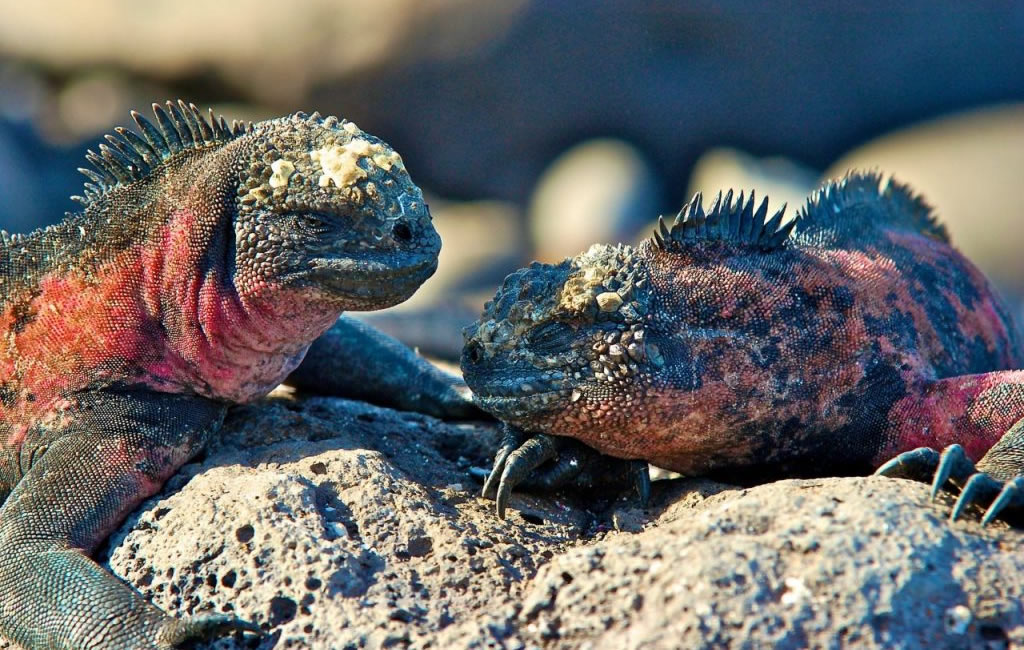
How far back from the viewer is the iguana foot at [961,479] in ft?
10.1

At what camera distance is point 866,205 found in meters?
4.38

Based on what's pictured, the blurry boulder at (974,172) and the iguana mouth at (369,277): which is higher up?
the blurry boulder at (974,172)

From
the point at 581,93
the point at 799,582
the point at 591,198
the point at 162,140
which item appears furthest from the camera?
the point at 581,93

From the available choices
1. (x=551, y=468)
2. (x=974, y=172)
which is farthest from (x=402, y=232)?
(x=974, y=172)

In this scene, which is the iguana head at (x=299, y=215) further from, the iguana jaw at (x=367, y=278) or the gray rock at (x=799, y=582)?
the gray rock at (x=799, y=582)

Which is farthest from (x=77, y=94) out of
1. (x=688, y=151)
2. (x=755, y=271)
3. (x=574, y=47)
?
(x=755, y=271)

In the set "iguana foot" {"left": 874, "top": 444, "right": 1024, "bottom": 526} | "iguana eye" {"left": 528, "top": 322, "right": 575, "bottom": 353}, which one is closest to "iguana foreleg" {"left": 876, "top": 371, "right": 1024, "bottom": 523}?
"iguana foot" {"left": 874, "top": 444, "right": 1024, "bottom": 526}

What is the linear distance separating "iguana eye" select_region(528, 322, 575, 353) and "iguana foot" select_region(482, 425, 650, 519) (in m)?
0.28

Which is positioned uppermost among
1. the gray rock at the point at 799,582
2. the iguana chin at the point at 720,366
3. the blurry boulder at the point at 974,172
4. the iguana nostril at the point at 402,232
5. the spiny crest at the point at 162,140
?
the blurry boulder at the point at 974,172

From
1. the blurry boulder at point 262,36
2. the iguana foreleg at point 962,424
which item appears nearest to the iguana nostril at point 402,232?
the iguana foreleg at point 962,424

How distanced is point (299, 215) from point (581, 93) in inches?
523

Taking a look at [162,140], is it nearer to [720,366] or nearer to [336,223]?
[336,223]

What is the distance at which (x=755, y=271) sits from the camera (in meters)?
3.77

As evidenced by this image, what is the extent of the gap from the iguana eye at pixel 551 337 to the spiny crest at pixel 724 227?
448 millimetres
